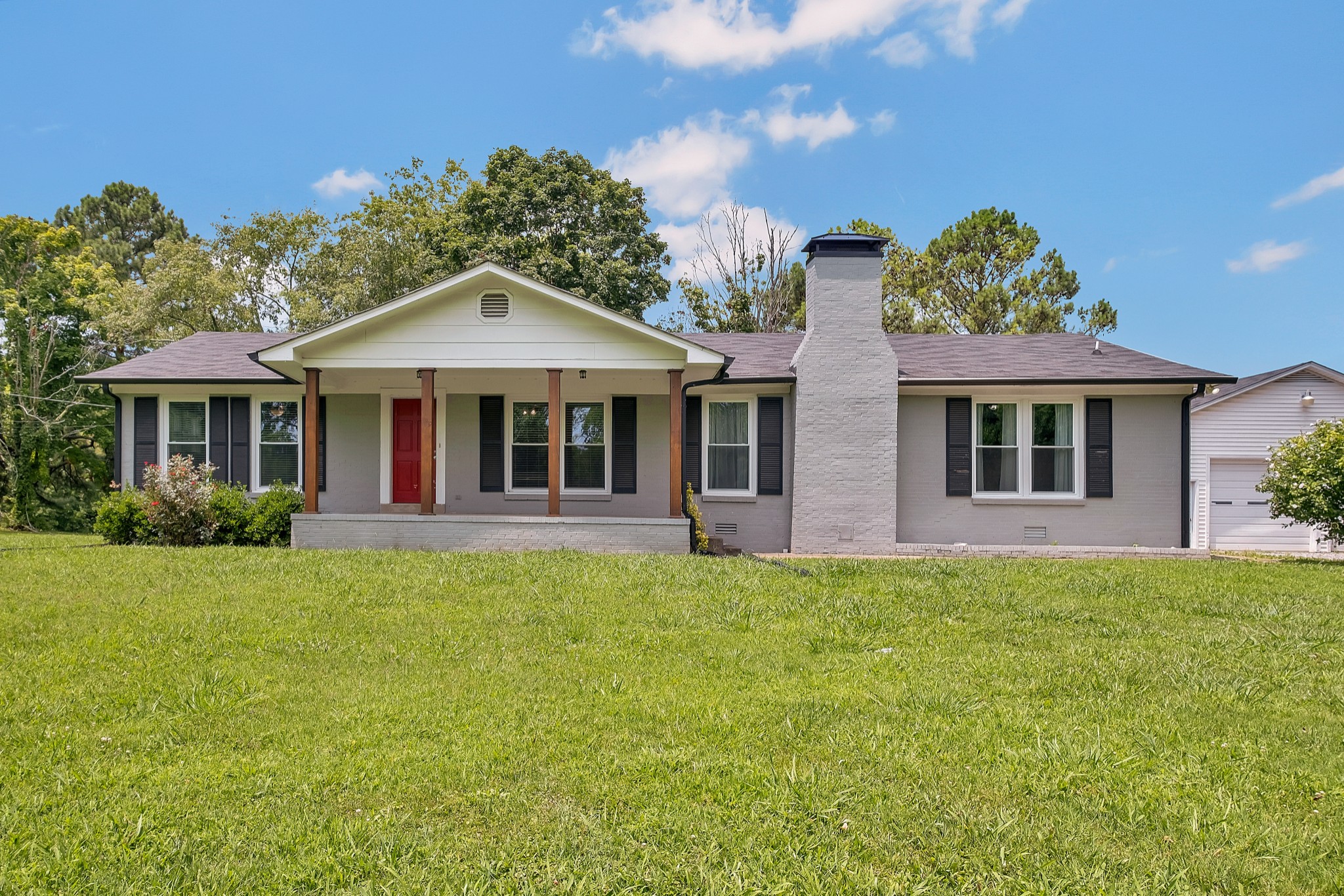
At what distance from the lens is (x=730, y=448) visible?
13672mm

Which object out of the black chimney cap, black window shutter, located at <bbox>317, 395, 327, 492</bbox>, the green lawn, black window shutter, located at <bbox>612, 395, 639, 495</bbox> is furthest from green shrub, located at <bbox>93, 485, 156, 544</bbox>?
the black chimney cap

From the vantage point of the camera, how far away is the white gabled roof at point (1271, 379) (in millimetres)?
17031

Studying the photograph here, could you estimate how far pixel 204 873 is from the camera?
9.37 feet

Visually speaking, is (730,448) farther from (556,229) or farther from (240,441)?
(556,229)

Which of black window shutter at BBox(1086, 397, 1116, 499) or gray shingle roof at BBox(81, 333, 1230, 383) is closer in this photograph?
gray shingle roof at BBox(81, 333, 1230, 383)

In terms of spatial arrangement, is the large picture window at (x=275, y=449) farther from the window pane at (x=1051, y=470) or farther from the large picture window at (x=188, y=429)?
the window pane at (x=1051, y=470)

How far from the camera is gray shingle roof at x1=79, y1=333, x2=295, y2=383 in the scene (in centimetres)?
1341

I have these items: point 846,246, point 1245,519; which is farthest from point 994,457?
point 1245,519

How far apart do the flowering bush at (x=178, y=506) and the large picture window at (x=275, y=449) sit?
2119 millimetres

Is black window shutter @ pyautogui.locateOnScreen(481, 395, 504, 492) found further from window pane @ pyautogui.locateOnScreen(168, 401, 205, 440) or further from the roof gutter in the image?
the roof gutter

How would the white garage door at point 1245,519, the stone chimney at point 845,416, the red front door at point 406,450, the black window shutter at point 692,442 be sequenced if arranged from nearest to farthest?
1. the stone chimney at point 845,416
2. the black window shutter at point 692,442
3. the red front door at point 406,450
4. the white garage door at point 1245,519

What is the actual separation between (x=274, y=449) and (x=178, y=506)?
267 cm

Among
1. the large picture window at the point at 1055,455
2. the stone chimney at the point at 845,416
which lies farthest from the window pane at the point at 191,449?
the large picture window at the point at 1055,455

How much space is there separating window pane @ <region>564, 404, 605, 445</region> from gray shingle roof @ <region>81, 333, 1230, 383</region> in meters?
2.42
